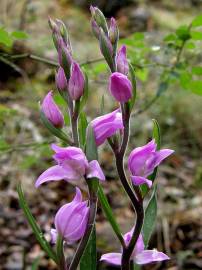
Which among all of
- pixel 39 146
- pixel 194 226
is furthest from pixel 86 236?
pixel 194 226

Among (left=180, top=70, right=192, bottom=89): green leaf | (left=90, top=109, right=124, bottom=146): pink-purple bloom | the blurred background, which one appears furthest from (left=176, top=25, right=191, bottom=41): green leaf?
(left=90, top=109, right=124, bottom=146): pink-purple bloom

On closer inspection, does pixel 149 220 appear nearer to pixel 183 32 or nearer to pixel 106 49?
pixel 106 49

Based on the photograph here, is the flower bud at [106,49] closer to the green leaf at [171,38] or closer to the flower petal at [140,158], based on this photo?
the flower petal at [140,158]

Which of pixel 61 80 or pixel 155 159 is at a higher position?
pixel 61 80

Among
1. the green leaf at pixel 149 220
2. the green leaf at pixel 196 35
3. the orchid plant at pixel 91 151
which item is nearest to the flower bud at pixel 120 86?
the orchid plant at pixel 91 151

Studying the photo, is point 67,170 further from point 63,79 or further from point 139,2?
point 139,2

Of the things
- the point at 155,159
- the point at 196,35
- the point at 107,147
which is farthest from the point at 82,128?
the point at 107,147

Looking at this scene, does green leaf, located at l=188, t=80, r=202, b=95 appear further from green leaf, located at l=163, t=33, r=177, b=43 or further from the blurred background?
green leaf, located at l=163, t=33, r=177, b=43

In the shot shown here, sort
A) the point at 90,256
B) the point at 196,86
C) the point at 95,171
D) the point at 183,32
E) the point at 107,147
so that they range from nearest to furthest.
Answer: the point at 95,171
the point at 90,256
the point at 196,86
the point at 183,32
the point at 107,147
